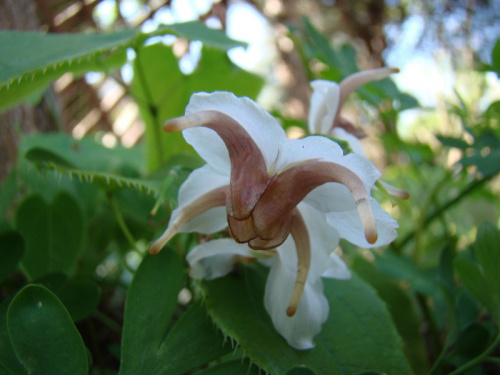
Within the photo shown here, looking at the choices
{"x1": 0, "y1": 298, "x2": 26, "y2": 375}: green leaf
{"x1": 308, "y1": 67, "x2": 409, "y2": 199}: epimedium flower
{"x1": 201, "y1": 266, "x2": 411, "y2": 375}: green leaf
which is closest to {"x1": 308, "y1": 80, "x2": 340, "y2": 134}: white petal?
{"x1": 308, "y1": 67, "x2": 409, "y2": 199}: epimedium flower

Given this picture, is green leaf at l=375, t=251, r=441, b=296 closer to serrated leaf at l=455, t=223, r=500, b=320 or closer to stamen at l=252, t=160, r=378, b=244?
serrated leaf at l=455, t=223, r=500, b=320

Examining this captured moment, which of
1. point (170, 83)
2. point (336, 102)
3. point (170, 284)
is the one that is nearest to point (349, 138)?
point (336, 102)

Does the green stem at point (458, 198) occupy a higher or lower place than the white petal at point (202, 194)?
lower

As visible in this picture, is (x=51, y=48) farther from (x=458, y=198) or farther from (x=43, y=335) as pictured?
(x=458, y=198)

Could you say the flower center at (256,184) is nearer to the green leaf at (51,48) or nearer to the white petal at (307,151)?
the white petal at (307,151)

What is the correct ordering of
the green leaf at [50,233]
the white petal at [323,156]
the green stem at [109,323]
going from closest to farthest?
the white petal at [323,156] → the green leaf at [50,233] → the green stem at [109,323]

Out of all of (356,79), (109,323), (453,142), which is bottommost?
(109,323)

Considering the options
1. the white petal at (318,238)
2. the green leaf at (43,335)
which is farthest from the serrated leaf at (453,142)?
the green leaf at (43,335)

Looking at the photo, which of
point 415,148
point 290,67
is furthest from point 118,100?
point 415,148
